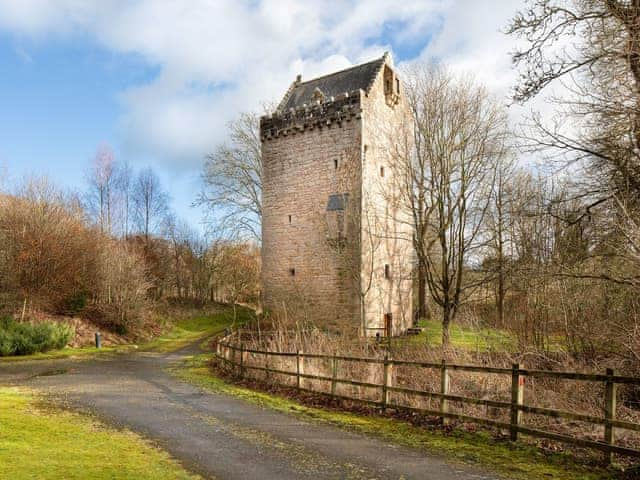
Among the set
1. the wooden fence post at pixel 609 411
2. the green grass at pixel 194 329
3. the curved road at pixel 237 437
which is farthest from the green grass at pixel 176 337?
the wooden fence post at pixel 609 411

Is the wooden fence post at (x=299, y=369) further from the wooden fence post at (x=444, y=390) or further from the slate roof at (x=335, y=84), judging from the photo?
the slate roof at (x=335, y=84)

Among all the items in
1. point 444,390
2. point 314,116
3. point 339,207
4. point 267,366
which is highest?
point 314,116

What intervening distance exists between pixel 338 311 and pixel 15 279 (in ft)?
50.3

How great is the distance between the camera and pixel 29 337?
18547 millimetres

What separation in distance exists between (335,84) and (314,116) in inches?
132

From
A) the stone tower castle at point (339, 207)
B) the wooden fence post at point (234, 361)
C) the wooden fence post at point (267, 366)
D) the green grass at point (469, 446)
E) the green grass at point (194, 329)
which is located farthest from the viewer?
the green grass at point (194, 329)

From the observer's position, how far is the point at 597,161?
1012 cm

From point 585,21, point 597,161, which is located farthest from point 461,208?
point 585,21

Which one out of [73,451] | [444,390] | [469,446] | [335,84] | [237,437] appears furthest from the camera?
[335,84]

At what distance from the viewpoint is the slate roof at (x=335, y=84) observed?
77.0 feet

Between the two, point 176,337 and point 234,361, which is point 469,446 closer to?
point 234,361

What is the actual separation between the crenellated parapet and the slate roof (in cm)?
100

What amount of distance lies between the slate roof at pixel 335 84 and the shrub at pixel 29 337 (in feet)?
52.1

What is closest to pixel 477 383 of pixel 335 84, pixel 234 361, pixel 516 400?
pixel 516 400
